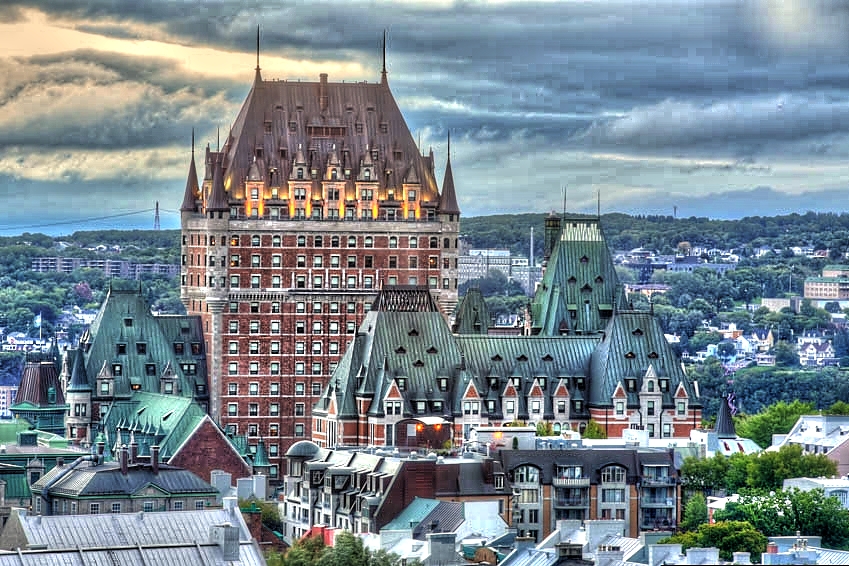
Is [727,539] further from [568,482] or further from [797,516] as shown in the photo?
[568,482]

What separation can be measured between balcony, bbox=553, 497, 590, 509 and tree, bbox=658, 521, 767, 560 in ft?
86.4

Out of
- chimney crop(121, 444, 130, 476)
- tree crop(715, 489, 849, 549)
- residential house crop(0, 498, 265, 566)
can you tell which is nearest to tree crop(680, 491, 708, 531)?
tree crop(715, 489, 849, 549)

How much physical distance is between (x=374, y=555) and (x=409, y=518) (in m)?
26.0

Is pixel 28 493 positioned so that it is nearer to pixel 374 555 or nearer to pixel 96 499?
pixel 96 499

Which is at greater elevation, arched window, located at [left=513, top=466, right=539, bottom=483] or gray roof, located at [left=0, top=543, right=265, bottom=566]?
gray roof, located at [left=0, top=543, right=265, bottom=566]

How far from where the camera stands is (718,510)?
189750mm

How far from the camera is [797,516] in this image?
18275 cm

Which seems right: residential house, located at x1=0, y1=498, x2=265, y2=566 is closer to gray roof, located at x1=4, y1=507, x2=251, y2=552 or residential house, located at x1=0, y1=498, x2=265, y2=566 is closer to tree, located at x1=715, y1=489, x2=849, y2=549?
gray roof, located at x1=4, y1=507, x2=251, y2=552

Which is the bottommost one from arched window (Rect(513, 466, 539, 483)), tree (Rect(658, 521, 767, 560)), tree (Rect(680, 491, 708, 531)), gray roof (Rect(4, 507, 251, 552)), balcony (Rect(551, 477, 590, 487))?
tree (Rect(680, 491, 708, 531))

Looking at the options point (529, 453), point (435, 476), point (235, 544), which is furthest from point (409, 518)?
point (235, 544)

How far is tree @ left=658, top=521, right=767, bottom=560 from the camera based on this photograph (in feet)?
536

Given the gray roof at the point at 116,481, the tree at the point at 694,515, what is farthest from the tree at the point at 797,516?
the gray roof at the point at 116,481

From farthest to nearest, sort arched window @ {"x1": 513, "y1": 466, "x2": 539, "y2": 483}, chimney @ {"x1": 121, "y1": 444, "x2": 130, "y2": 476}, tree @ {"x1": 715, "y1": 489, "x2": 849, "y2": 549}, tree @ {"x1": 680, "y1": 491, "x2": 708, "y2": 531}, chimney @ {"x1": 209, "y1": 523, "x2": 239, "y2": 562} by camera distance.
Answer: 1. arched window @ {"x1": 513, "y1": 466, "x2": 539, "y2": 483}
2. chimney @ {"x1": 121, "y1": 444, "x2": 130, "y2": 476}
3. tree @ {"x1": 680, "y1": 491, "x2": 708, "y2": 531}
4. tree @ {"x1": 715, "y1": 489, "x2": 849, "y2": 549}
5. chimney @ {"x1": 209, "y1": 523, "x2": 239, "y2": 562}

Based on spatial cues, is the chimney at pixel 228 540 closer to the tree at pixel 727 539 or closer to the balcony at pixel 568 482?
the tree at pixel 727 539
